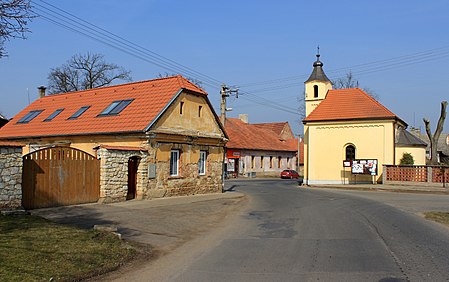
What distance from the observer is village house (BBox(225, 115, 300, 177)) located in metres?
52.1

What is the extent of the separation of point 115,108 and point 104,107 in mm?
1443

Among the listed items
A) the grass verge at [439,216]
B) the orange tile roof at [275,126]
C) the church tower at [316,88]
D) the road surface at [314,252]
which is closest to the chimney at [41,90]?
the church tower at [316,88]

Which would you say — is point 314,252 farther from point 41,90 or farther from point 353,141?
point 41,90

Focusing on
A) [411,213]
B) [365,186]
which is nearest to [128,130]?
[411,213]

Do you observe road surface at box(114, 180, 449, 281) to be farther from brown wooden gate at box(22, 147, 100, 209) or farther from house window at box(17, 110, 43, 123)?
house window at box(17, 110, 43, 123)

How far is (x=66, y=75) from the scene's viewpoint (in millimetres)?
59438

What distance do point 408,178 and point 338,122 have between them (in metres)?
7.63

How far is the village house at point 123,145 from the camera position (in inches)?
644

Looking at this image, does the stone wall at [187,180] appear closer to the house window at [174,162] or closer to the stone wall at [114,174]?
the house window at [174,162]

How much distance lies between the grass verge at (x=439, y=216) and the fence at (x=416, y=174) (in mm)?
16402

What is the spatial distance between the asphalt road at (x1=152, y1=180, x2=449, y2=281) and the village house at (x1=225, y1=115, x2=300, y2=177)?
1436 inches

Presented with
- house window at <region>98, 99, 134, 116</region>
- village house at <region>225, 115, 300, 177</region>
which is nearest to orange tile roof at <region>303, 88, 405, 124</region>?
village house at <region>225, 115, 300, 177</region>

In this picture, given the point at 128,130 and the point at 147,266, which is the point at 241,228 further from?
the point at 128,130

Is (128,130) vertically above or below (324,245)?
above
